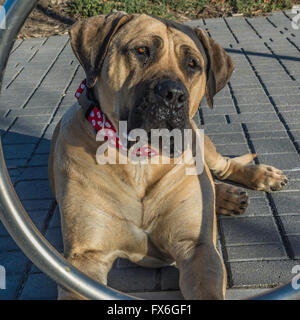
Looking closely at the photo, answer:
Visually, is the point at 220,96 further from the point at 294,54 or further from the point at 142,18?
the point at 142,18

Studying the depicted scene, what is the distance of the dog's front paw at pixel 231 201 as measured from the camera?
3199 millimetres

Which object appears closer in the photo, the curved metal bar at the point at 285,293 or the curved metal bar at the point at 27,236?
the curved metal bar at the point at 27,236

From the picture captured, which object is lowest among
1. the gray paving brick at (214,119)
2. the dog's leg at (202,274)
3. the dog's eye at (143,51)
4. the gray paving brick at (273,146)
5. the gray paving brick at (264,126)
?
the gray paving brick at (214,119)

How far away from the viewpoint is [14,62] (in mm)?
6668

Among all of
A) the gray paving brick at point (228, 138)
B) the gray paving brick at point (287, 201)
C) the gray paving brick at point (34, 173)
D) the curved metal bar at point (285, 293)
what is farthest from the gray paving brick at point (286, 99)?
the curved metal bar at point (285, 293)

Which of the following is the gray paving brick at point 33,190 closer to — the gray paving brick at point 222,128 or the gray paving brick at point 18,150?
the gray paving brick at point 18,150

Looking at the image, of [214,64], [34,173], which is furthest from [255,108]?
[34,173]

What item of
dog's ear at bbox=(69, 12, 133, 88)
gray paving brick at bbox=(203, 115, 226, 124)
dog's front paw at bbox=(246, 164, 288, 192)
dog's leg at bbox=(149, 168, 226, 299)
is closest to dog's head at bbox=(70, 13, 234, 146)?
dog's ear at bbox=(69, 12, 133, 88)

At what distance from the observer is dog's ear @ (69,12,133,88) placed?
261cm

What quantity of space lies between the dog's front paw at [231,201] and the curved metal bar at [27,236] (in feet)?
4.86

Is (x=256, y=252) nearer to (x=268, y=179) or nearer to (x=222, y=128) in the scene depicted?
(x=268, y=179)

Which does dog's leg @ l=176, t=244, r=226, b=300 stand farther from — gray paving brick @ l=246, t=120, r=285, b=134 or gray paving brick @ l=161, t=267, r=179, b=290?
gray paving brick @ l=246, t=120, r=285, b=134

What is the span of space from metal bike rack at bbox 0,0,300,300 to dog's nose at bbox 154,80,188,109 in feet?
2.90

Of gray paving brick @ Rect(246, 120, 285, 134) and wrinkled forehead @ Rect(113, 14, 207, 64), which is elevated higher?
wrinkled forehead @ Rect(113, 14, 207, 64)
